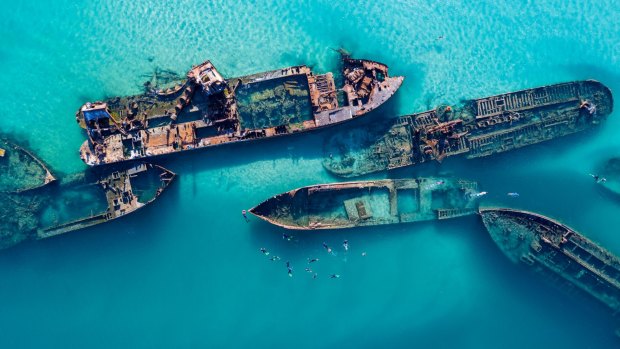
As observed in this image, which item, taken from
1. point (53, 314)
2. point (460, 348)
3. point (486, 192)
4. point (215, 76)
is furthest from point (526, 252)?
point (53, 314)

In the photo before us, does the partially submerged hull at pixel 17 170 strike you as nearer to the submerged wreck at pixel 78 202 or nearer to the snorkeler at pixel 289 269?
the submerged wreck at pixel 78 202

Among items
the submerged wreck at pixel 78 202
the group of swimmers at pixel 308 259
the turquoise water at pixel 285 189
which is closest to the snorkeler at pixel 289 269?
the group of swimmers at pixel 308 259

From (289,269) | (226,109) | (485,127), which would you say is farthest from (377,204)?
(226,109)

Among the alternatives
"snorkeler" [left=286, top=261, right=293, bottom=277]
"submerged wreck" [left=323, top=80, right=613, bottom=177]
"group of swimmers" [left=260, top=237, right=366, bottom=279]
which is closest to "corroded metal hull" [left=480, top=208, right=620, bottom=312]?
"submerged wreck" [left=323, top=80, right=613, bottom=177]

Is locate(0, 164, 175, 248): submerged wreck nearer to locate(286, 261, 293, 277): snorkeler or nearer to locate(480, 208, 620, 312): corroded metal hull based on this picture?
locate(286, 261, 293, 277): snorkeler

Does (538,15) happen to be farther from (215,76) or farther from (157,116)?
(157,116)
